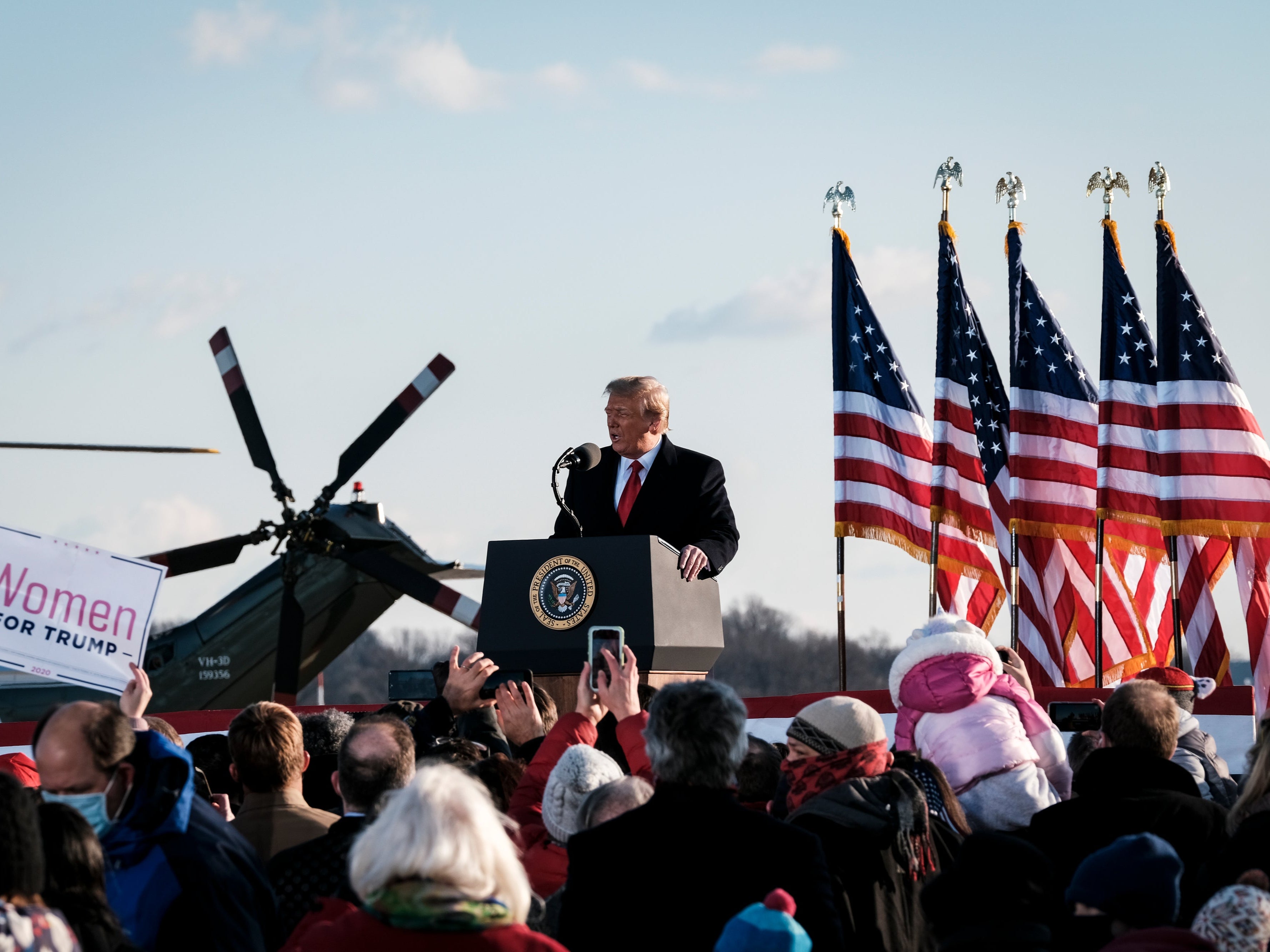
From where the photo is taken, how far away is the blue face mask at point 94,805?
3.29 metres

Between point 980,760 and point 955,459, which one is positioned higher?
point 955,459

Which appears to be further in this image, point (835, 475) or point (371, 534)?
point (371, 534)

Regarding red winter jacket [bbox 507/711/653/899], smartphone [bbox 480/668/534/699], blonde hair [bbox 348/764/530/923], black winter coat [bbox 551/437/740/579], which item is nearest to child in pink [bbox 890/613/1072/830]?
red winter jacket [bbox 507/711/653/899]

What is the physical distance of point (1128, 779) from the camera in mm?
4297

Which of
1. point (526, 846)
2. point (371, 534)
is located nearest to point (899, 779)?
point (526, 846)

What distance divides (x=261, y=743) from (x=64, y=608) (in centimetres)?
308

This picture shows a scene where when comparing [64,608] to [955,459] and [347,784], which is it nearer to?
[347,784]

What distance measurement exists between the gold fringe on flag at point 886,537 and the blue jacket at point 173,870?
10.2 m

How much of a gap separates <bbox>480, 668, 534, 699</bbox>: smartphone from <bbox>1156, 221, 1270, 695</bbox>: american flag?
7.41 m

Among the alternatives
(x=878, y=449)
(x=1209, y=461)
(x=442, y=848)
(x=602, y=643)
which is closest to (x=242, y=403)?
(x=878, y=449)

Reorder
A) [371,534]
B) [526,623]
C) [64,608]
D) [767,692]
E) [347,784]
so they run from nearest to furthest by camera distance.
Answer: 1. [347,784]
2. [526,623]
3. [64,608]
4. [371,534]
5. [767,692]

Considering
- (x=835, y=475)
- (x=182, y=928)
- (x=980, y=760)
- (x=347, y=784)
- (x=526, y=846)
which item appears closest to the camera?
(x=182, y=928)

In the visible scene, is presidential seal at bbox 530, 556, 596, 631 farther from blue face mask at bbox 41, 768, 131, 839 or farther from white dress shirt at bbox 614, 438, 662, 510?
blue face mask at bbox 41, 768, 131, 839

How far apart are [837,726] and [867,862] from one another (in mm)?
352
